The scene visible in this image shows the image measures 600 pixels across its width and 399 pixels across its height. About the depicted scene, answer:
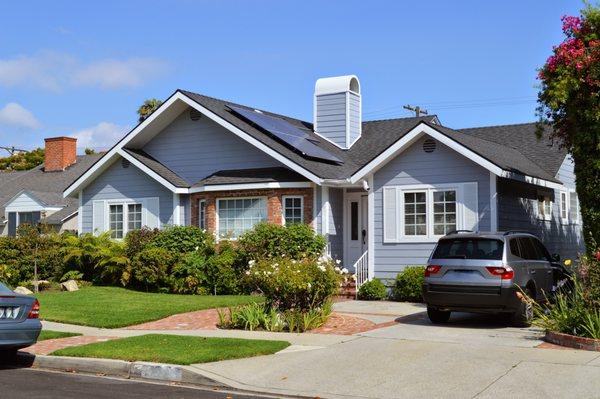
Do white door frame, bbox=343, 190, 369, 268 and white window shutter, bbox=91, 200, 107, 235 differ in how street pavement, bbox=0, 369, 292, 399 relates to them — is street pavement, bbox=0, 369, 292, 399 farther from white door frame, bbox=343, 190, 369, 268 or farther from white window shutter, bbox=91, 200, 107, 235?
white window shutter, bbox=91, 200, 107, 235

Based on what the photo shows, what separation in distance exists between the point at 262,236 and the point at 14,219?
1727cm

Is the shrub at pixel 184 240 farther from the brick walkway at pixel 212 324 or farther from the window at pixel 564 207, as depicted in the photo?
the window at pixel 564 207

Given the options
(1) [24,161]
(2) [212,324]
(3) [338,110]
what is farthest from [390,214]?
(1) [24,161]

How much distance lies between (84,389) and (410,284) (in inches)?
418

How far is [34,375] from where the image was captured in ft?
33.1

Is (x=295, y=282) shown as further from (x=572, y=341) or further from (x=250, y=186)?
(x=250, y=186)

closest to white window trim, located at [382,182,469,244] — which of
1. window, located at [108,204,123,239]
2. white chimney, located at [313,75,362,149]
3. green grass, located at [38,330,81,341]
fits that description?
white chimney, located at [313,75,362,149]

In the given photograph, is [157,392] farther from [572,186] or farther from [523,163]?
[572,186]

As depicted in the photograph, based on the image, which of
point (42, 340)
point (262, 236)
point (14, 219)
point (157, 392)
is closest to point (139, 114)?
point (14, 219)

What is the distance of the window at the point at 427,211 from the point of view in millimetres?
18234

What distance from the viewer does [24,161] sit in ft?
204

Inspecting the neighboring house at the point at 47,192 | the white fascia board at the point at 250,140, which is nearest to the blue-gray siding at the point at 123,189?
the white fascia board at the point at 250,140

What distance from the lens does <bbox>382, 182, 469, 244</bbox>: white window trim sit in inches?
722

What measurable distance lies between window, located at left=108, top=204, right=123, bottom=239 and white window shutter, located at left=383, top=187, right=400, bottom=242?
31.7 feet
